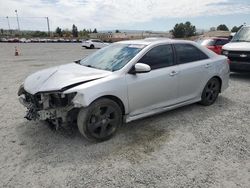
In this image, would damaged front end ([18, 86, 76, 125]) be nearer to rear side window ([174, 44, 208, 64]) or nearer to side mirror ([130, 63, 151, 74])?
side mirror ([130, 63, 151, 74])

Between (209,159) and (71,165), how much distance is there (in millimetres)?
1916

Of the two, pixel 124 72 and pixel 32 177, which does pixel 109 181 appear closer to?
pixel 32 177

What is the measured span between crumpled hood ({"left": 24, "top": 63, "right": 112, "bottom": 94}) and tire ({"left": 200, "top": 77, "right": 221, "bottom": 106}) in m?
2.58

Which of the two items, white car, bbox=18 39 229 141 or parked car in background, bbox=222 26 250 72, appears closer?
white car, bbox=18 39 229 141

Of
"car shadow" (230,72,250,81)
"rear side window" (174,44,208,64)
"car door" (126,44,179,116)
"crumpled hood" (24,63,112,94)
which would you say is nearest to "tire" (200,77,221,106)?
"rear side window" (174,44,208,64)

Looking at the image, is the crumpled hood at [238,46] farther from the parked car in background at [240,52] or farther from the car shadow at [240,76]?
the car shadow at [240,76]

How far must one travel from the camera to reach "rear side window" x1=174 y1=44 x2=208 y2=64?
5215 mm

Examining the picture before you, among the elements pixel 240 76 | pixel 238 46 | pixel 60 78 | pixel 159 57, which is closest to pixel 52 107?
pixel 60 78

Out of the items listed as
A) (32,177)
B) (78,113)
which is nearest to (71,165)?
(32,177)

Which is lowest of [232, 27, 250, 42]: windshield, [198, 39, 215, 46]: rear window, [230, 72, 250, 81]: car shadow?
[230, 72, 250, 81]: car shadow

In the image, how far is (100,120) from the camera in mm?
4082

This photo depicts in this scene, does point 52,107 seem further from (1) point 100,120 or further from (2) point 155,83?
(2) point 155,83

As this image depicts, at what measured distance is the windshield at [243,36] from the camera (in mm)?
9383

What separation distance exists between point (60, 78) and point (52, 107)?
18.9 inches
